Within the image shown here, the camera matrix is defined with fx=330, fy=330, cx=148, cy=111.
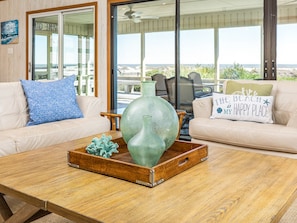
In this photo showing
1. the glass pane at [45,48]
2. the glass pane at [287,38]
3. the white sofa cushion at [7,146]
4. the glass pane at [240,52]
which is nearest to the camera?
the white sofa cushion at [7,146]

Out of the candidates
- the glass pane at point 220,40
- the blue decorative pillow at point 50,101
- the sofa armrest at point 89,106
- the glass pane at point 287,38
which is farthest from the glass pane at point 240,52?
the blue decorative pillow at point 50,101

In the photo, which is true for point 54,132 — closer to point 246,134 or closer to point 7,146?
point 7,146

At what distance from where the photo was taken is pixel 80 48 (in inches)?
237

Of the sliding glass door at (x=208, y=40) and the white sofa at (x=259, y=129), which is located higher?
the sliding glass door at (x=208, y=40)

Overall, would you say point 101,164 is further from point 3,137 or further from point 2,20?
point 2,20

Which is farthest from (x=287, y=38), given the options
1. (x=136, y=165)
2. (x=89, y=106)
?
(x=136, y=165)

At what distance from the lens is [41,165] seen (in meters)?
1.68

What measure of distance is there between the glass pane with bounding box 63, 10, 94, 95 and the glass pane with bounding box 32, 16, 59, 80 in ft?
0.94

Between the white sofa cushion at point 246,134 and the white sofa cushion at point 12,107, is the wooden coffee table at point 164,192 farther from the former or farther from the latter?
the white sofa cushion at point 12,107

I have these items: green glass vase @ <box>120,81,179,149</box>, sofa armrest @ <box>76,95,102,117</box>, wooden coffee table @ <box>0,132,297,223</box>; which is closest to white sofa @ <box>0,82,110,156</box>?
sofa armrest @ <box>76,95,102,117</box>

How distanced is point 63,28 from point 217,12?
296 cm

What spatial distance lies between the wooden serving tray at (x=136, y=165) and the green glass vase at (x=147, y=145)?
0.18 ft

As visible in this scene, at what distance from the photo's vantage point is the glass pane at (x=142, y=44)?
510 cm

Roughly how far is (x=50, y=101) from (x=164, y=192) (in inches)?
82.2
